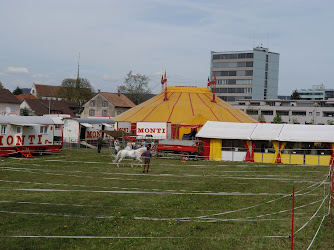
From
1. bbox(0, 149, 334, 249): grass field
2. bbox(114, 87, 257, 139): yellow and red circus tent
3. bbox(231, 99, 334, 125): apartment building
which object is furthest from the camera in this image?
bbox(231, 99, 334, 125): apartment building

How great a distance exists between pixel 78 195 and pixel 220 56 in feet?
368

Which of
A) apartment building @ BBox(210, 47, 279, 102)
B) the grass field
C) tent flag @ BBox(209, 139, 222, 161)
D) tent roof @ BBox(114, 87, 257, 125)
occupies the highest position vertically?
apartment building @ BBox(210, 47, 279, 102)

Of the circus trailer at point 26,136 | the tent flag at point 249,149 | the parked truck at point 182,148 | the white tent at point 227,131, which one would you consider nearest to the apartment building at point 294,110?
the white tent at point 227,131

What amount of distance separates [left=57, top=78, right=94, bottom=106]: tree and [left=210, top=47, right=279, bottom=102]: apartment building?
35483 mm

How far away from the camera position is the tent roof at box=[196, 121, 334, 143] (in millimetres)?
32375

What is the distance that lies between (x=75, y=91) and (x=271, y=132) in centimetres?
9048

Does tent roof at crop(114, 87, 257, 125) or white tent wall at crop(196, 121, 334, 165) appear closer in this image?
white tent wall at crop(196, 121, 334, 165)

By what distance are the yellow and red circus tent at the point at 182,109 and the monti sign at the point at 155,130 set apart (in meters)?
4.17

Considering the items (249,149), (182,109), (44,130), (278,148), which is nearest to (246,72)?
(182,109)

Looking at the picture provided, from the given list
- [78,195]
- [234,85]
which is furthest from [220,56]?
[78,195]

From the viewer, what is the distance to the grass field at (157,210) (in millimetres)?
11055

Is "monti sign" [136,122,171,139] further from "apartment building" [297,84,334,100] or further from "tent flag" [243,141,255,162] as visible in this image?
"apartment building" [297,84,334,100]

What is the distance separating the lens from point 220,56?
412 ft

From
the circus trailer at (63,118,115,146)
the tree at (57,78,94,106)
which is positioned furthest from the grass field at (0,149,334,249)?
the tree at (57,78,94,106)
